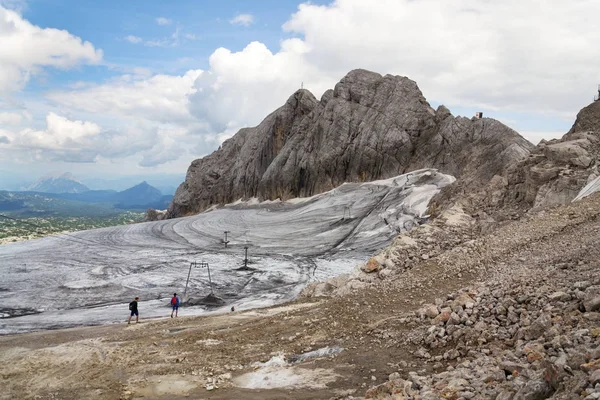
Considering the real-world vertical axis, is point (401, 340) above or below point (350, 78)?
below

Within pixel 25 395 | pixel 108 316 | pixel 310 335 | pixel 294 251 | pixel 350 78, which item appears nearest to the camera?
pixel 25 395

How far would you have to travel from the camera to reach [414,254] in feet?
60.7

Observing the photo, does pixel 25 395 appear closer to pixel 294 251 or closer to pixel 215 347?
pixel 215 347

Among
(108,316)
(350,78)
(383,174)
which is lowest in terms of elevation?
(108,316)

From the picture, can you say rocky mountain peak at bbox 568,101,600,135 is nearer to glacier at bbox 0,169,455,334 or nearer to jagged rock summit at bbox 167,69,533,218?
jagged rock summit at bbox 167,69,533,218

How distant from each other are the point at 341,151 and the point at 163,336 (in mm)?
44534

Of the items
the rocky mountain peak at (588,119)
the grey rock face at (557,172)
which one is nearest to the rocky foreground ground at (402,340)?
the grey rock face at (557,172)

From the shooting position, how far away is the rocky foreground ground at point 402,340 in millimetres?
7227

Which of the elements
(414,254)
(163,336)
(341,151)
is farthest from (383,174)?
(163,336)

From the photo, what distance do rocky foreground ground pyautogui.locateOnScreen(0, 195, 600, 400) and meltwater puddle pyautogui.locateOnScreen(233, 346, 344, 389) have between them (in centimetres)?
5

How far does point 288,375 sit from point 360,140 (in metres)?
48.6

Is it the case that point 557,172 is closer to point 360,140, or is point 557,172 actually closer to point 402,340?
point 402,340

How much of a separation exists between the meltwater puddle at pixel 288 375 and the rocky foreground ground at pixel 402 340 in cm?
5

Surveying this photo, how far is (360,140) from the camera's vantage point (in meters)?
57.2
